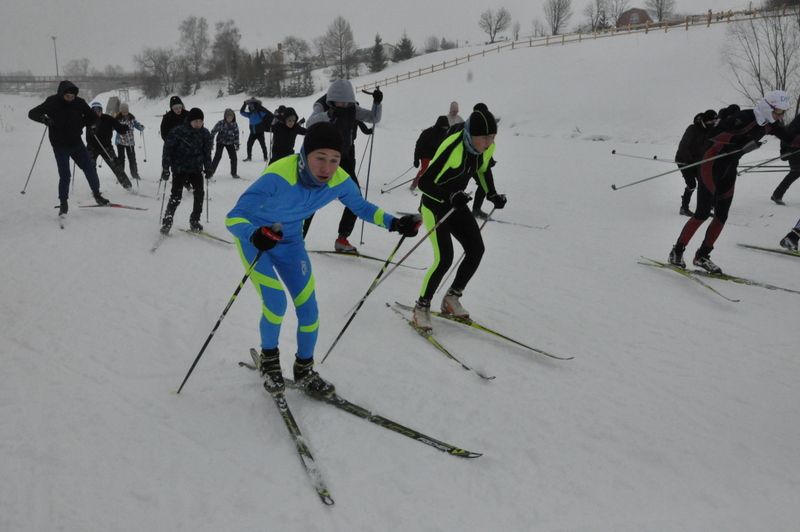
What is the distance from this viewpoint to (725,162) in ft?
18.0

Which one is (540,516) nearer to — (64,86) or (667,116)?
(64,86)

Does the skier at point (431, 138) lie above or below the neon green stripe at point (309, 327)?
above

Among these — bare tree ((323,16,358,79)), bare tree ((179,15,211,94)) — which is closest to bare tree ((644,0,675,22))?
bare tree ((323,16,358,79))

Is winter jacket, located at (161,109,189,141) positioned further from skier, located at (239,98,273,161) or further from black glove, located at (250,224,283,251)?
black glove, located at (250,224,283,251)

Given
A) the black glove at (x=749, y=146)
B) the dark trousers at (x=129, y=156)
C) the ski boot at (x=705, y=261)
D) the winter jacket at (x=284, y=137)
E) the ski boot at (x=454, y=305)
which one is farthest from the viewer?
the dark trousers at (x=129, y=156)

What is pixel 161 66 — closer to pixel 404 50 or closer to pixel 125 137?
pixel 404 50

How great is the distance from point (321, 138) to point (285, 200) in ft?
1.50

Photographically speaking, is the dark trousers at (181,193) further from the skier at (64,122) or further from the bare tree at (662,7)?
the bare tree at (662,7)

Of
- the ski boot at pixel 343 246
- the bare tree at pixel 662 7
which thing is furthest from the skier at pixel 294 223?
the bare tree at pixel 662 7

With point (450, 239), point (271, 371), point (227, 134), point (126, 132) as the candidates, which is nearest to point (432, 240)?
point (450, 239)

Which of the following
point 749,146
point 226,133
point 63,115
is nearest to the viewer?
point 749,146

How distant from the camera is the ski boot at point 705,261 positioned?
5.66 m

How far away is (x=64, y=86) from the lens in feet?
22.4

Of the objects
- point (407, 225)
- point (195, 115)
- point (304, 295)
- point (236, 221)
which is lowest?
point (304, 295)
